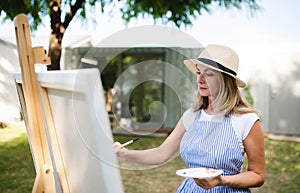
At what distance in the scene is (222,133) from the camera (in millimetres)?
1505

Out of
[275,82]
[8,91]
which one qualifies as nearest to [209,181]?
[8,91]

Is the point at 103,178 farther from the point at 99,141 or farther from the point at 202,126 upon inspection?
the point at 202,126

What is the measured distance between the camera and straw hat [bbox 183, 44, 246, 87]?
56.5 inches

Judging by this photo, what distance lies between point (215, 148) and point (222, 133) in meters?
0.06

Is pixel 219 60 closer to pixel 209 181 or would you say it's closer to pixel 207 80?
pixel 207 80

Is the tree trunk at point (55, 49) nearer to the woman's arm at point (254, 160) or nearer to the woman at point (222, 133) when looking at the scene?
the woman at point (222, 133)

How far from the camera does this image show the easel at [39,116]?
1420mm

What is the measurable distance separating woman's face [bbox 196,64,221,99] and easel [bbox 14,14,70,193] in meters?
0.52

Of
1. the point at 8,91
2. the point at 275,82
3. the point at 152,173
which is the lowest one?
the point at 152,173

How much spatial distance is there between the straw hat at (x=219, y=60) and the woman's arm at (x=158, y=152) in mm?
253

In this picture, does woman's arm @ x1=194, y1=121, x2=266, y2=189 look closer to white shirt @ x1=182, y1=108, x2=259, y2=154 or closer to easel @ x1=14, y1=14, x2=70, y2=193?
white shirt @ x1=182, y1=108, x2=259, y2=154

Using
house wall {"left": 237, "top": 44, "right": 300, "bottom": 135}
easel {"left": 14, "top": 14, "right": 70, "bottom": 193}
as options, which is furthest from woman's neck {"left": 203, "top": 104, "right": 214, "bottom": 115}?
house wall {"left": 237, "top": 44, "right": 300, "bottom": 135}

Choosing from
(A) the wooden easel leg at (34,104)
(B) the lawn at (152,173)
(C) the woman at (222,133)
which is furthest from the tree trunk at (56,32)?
(C) the woman at (222,133)

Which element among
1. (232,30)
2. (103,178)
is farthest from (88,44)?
(103,178)
